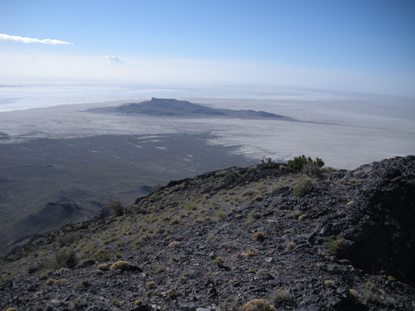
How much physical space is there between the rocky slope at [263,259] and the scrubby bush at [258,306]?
215 mm

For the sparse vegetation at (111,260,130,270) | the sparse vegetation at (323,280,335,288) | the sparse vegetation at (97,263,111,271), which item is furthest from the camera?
the sparse vegetation at (97,263,111,271)

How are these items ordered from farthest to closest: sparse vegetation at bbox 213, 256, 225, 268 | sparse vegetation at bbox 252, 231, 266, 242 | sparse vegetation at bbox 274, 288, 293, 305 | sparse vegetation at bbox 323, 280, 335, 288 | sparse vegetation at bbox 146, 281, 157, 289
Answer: sparse vegetation at bbox 252, 231, 266, 242
sparse vegetation at bbox 213, 256, 225, 268
sparse vegetation at bbox 146, 281, 157, 289
sparse vegetation at bbox 323, 280, 335, 288
sparse vegetation at bbox 274, 288, 293, 305

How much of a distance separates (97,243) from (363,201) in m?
9.17

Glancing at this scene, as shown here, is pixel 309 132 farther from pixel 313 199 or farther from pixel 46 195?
pixel 313 199

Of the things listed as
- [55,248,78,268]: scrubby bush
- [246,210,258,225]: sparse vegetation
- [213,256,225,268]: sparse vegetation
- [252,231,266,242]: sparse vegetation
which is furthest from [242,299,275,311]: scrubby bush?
[55,248,78,268]: scrubby bush

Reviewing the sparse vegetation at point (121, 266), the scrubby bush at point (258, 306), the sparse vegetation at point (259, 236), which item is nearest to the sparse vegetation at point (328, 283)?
the scrubby bush at point (258, 306)

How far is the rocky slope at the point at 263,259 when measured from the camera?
291 inches

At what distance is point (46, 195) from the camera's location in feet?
160

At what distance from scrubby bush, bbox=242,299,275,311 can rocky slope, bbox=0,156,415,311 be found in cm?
22

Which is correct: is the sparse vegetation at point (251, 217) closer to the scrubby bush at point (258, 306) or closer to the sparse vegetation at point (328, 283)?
the sparse vegetation at point (328, 283)

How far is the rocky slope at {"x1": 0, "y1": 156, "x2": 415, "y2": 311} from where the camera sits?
7.39m

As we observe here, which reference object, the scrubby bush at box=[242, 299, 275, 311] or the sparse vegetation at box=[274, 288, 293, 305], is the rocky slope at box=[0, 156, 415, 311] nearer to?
the sparse vegetation at box=[274, 288, 293, 305]

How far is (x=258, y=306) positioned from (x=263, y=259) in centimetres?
239

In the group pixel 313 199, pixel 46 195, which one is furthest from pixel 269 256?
pixel 46 195
